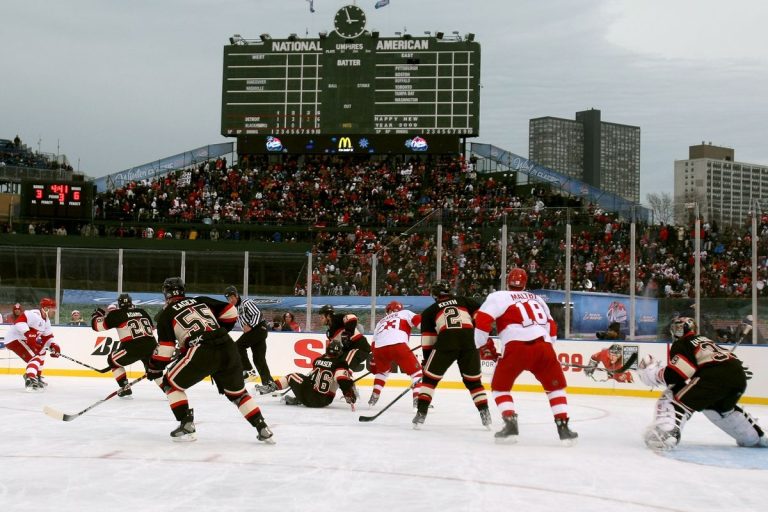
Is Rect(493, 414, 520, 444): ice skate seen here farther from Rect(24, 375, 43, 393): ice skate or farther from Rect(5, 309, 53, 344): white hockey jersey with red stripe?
Rect(5, 309, 53, 344): white hockey jersey with red stripe

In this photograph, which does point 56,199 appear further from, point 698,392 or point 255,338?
point 698,392

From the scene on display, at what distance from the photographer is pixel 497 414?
34.5ft

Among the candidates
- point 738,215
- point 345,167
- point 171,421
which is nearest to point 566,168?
point 345,167

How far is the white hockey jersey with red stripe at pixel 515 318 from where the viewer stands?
7836 mm

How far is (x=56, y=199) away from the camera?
102 ft

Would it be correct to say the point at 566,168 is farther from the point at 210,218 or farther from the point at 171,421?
the point at 171,421

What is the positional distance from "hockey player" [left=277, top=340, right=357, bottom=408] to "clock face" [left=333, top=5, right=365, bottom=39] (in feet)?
74.0

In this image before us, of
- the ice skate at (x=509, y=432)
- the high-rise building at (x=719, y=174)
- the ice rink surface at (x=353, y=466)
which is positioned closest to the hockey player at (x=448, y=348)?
the ice rink surface at (x=353, y=466)

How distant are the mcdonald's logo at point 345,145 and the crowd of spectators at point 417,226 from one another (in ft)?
4.14

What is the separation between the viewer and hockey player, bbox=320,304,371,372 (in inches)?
412

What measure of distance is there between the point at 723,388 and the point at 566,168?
128 meters

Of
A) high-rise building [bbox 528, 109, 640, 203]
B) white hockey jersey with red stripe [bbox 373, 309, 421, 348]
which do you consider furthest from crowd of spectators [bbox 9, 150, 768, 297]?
high-rise building [bbox 528, 109, 640, 203]

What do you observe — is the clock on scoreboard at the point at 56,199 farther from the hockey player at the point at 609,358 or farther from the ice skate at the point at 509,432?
the ice skate at the point at 509,432

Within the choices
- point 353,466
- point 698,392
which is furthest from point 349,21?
point 353,466
